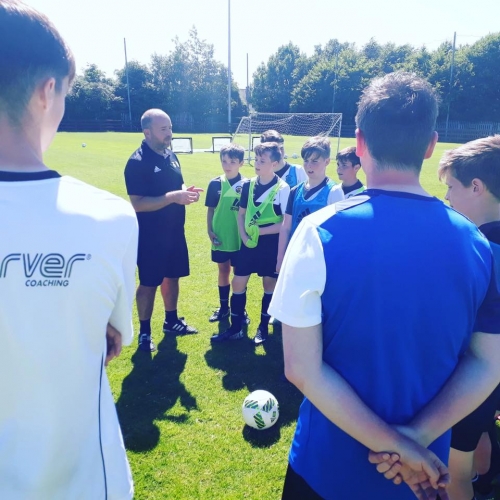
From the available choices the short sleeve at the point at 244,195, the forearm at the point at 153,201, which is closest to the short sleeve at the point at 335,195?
the short sleeve at the point at 244,195

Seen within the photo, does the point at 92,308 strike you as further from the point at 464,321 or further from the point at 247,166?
the point at 247,166

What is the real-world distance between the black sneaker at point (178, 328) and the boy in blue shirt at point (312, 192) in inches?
59.4

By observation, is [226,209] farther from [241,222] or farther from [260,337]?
[260,337]

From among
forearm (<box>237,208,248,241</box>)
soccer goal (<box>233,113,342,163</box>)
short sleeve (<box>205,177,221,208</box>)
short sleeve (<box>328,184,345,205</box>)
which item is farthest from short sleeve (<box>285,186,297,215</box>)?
soccer goal (<box>233,113,342,163</box>)

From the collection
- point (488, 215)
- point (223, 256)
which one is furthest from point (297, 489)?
point (223, 256)

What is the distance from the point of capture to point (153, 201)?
177 inches

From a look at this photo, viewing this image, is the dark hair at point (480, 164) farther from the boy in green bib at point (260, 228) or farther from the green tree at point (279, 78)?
the green tree at point (279, 78)

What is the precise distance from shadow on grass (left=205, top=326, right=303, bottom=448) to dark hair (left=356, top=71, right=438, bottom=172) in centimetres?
266

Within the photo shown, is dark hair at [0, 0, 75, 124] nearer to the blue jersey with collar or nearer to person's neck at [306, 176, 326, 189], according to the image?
the blue jersey with collar

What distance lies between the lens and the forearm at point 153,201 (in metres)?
4.49

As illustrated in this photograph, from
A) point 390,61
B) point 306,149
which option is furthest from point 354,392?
point 390,61

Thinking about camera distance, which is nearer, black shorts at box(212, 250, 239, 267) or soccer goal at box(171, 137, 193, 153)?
black shorts at box(212, 250, 239, 267)

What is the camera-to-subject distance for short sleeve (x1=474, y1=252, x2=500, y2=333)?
5.00 ft

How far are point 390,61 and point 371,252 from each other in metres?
64.8
